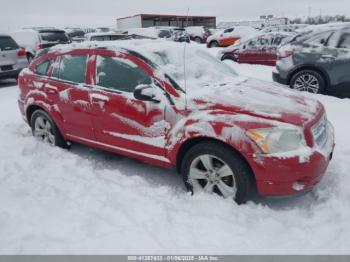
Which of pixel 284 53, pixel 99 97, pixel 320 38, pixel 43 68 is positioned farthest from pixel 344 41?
pixel 43 68

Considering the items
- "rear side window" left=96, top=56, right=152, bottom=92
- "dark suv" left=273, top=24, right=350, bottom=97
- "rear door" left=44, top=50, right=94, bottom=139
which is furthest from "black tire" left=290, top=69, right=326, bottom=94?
"rear door" left=44, top=50, right=94, bottom=139

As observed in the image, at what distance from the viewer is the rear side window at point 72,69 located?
4.32m

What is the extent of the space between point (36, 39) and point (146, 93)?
12585 millimetres

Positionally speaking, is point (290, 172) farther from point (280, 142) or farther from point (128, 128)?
point (128, 128)

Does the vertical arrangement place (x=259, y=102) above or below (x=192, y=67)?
below

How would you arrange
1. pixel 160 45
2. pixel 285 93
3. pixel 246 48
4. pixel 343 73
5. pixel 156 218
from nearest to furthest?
pixel 156 218
pixel 285 93
pixel 160 45
pixel 343 73
pixel 246 48

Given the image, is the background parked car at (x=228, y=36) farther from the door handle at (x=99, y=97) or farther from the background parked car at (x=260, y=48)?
the door handle at (x=99, y=97)

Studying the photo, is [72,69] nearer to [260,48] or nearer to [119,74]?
[119,74]

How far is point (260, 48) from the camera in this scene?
12.4m

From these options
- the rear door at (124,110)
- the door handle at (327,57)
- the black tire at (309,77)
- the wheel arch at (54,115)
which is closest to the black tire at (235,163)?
the rear door at (124,110)

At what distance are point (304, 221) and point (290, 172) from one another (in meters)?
0.54

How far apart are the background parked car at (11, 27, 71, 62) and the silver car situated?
3.17 m

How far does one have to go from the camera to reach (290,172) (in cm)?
304

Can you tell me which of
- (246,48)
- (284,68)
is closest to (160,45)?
(284,68)
